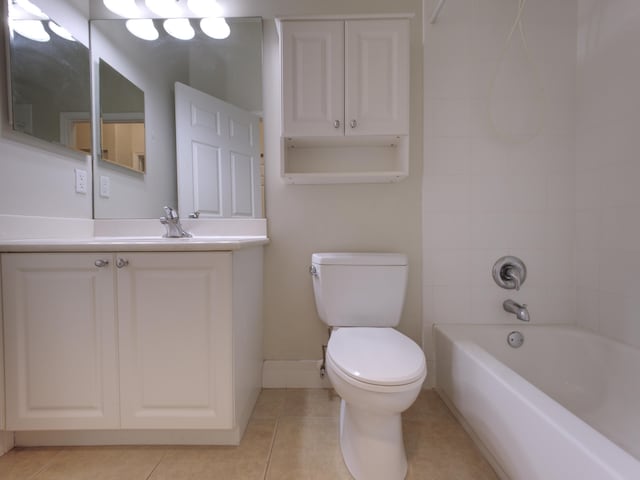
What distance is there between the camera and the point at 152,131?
1561 mm

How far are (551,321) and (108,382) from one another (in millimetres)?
2032

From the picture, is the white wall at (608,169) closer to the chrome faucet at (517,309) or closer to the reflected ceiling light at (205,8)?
the chrome faucet at (517,309)

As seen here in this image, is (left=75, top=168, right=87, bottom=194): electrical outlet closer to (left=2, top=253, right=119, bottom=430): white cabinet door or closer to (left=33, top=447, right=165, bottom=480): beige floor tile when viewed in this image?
(left=2, top=253, right=119, bottom=430): white cabinet door

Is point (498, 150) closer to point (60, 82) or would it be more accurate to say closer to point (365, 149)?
point (365, 149)

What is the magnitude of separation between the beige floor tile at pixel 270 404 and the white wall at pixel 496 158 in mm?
822

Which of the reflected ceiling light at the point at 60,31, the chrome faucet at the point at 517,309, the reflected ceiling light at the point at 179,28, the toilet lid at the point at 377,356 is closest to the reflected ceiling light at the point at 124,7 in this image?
the reflected ceiling light at the point at 179,28

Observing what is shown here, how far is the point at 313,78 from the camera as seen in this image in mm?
1366

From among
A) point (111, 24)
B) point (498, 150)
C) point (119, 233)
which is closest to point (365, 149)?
point (498, 150)

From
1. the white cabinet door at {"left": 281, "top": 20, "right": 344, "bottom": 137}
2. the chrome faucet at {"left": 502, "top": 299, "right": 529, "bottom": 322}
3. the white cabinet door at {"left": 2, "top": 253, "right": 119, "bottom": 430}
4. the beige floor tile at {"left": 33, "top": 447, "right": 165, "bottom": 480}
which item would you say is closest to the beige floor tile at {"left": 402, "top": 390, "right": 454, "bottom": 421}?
the chrome faucet at {"left": 502, "top": 299, "right": 529, "bottom": 322}

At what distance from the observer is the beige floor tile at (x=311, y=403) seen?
1.38 m

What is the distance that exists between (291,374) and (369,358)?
77 centimetres

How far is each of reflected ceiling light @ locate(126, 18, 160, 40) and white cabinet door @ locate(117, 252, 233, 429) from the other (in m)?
1.26

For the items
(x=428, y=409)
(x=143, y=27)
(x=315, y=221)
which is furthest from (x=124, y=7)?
(x=428, y=409)

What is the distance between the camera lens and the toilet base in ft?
3.24
